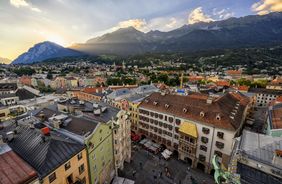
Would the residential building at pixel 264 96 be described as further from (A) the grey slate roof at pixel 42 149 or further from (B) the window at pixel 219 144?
(A) the grey slate roof at pixel 42 149

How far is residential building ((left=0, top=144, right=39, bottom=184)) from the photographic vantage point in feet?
46.6

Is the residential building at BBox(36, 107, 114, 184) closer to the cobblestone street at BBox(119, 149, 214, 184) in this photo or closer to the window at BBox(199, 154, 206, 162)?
the cobblestone street at BBox(119, 149, 214, 184)

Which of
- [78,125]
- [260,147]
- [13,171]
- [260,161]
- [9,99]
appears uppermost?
[260,147]

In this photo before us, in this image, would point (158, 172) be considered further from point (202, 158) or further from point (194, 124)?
point (194, 124)

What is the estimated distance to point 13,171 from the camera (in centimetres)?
1505

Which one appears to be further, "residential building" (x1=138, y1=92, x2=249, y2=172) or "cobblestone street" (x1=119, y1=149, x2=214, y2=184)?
"cobblestone street" (x1=119, y1=149, x2=214, y2=184)

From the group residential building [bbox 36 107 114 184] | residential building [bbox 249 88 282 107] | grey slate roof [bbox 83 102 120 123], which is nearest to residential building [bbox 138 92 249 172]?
grey slate roof [bbox 83 102 120 123]

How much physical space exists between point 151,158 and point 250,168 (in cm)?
2985

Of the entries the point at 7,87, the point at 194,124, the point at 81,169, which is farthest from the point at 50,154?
the point at 7,87

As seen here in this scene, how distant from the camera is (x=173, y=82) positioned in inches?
4951

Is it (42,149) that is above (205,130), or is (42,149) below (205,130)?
above

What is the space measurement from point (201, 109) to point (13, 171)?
1560 inches

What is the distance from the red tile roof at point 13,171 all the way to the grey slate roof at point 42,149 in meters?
1.98

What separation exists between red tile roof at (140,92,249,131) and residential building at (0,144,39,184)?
35.4 metres
